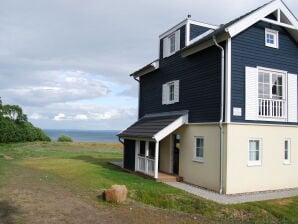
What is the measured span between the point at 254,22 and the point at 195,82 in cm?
366

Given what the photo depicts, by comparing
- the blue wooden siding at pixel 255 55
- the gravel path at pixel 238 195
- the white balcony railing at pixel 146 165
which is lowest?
the gravel path at pixel 238 195

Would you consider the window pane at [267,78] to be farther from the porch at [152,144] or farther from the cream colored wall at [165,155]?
the cream colored wall at [165,155]

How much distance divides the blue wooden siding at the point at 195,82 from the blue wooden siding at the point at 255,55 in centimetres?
74

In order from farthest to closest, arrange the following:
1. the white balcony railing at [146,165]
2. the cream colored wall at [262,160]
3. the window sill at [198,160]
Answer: the white balcony railing at [146,165] → the window sill at [198,160] → the cream colored wall at [262,160]

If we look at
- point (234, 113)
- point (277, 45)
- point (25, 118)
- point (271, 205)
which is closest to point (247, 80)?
point (234, 113)

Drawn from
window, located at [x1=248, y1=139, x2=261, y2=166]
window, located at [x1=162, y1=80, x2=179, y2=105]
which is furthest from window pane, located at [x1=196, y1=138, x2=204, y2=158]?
window, located at [x1=162, y1=80, x2=179, y2=105]

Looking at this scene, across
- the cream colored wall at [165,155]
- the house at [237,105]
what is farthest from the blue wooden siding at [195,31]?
the cream colored wall at [165,155]

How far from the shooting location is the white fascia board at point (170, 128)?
15.5 meters

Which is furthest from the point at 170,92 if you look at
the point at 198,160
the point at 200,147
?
the point at 198,160

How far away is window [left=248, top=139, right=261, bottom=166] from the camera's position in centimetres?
1409

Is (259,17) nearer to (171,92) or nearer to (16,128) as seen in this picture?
(171,92)

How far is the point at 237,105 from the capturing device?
13.7 m

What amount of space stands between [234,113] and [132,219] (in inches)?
256

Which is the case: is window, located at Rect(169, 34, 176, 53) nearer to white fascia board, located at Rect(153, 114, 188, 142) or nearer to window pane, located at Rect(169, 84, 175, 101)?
window pane, located at Rect(169, 84, 175, 101)
